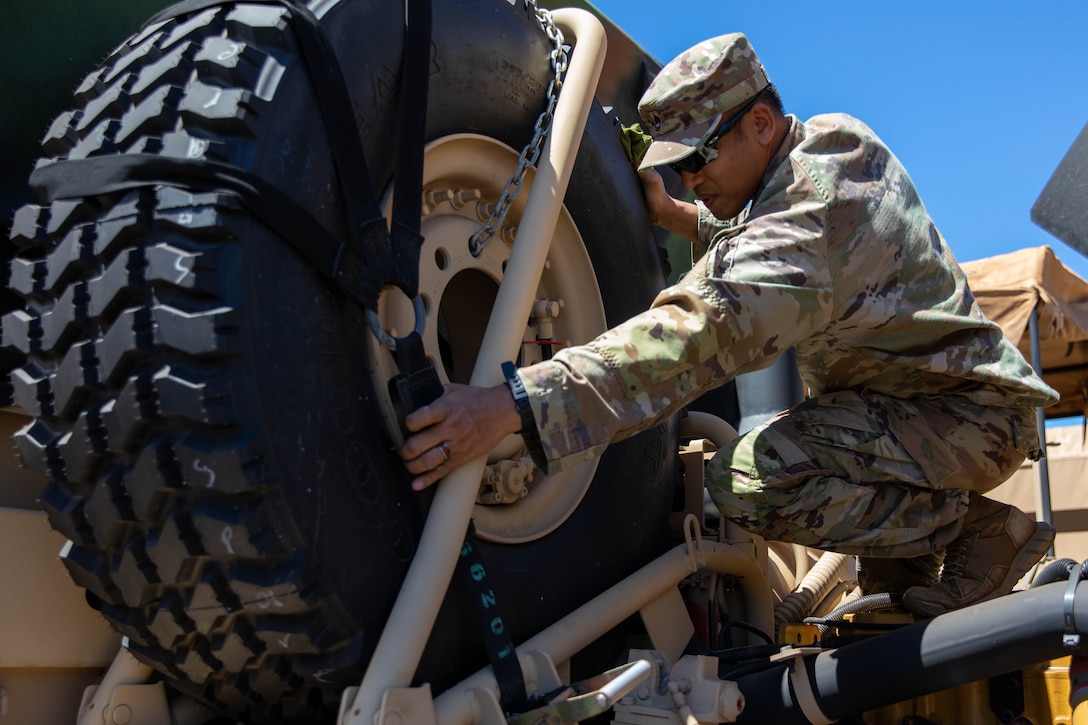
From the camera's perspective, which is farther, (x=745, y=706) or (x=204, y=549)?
(x=745, y=706)

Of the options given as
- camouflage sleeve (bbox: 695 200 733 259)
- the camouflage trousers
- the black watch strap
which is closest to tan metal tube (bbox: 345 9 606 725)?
the black watch strap

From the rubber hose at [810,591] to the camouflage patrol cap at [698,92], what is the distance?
3.98 ft

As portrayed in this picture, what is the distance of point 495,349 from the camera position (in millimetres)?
1689

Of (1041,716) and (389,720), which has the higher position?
(389,720)

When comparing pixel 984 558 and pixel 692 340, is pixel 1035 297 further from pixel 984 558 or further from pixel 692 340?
pixel 692 340

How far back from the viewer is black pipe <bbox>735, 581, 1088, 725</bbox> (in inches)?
66.1

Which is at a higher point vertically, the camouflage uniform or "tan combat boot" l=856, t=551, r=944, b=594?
the camouflage uniform

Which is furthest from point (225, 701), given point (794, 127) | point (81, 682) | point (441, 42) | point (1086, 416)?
point (1086, 416)

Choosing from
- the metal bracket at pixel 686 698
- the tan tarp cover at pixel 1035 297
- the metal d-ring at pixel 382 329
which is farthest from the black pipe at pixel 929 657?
the tan tarp cover at pixel 1035 297

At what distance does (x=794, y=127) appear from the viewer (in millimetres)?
2271

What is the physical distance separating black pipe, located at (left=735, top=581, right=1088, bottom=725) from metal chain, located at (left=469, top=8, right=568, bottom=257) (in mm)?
957

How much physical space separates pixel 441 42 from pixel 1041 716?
163 centimetres

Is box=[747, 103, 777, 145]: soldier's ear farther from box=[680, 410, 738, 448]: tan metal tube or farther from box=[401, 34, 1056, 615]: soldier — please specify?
box=[680, 410, 738, 448]: tan metal tube

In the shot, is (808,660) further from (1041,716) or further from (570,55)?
(570,55)
